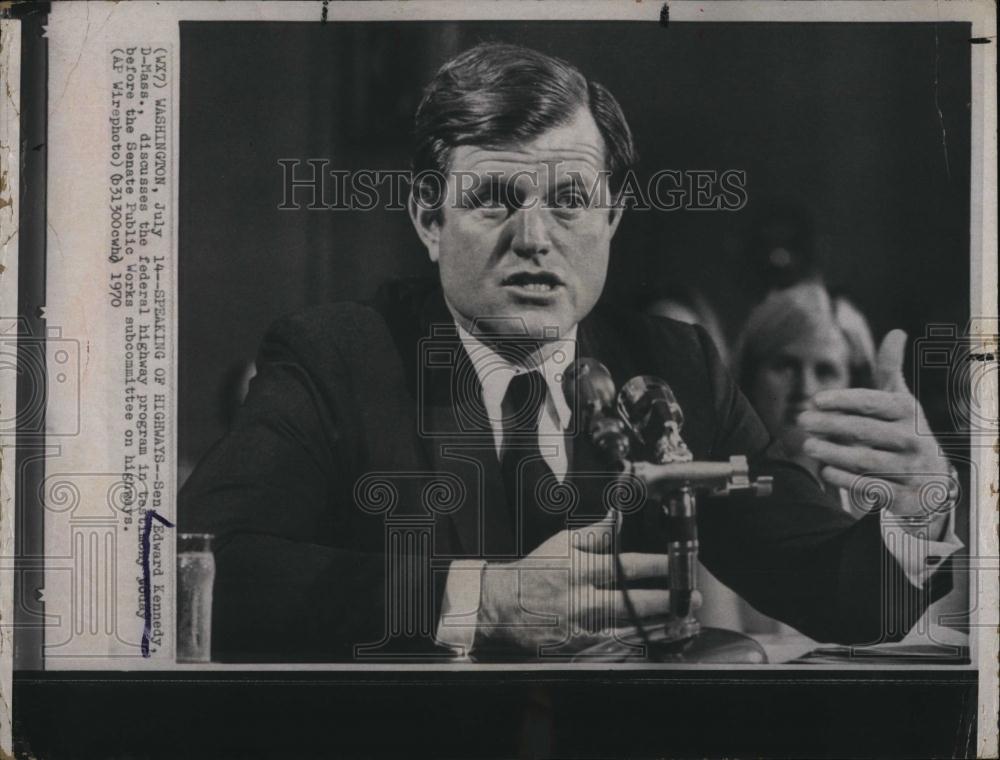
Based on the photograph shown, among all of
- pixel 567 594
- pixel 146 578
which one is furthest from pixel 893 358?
pixel 146 578

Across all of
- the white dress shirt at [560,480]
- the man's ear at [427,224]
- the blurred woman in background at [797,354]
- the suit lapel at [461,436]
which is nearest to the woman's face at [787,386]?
the blurred woman in background at [797,354]

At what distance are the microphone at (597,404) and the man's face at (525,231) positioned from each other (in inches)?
5.6

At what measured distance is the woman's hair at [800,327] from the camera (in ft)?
9.25

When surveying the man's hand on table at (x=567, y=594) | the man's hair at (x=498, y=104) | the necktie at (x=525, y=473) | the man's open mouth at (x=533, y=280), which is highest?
the man's hair at (x=498, y=104)

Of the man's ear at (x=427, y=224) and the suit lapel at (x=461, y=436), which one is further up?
the man's ear at (x=427, y=224)

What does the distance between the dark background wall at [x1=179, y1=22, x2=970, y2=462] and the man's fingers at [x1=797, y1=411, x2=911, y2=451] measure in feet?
0.55

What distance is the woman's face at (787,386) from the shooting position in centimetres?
282

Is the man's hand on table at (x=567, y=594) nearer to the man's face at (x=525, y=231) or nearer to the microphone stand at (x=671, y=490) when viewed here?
the microphone stand at (x=671, y=490)

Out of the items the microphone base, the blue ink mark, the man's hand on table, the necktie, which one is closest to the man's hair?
the necktie

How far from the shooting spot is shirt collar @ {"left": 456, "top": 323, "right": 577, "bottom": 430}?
9.23 ft

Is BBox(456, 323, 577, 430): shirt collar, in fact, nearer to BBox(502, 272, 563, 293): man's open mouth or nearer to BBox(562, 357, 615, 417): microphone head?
BBox(562, 357, 615, 417): microphone head

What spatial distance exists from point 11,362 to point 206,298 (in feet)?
1.91
